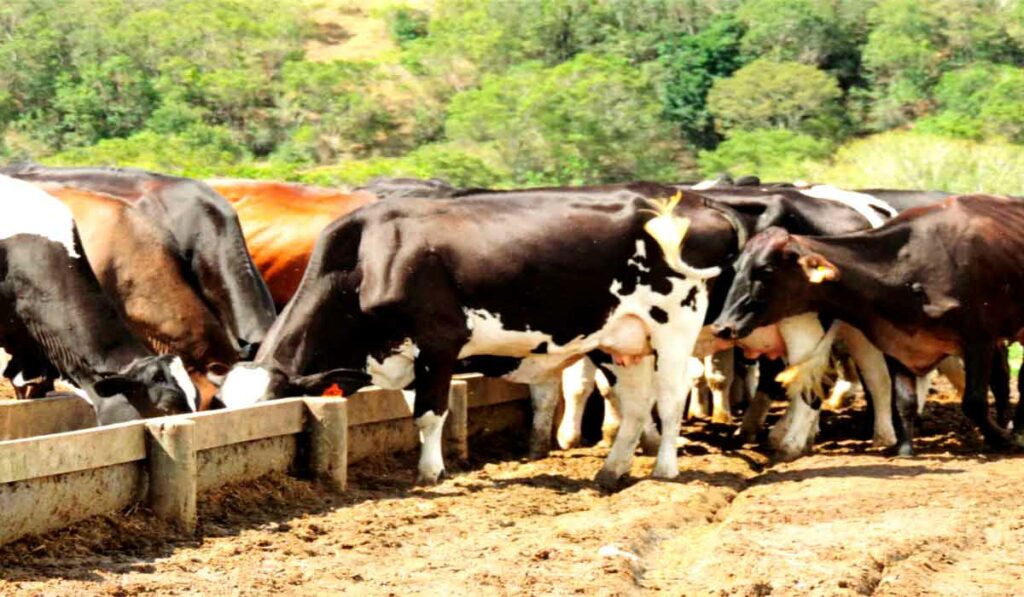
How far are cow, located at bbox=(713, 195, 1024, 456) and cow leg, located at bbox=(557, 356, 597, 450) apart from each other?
1062 mm

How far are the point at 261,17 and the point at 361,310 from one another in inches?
4797

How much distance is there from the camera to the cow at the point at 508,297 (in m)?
10.8

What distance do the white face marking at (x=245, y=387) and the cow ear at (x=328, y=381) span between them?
0.64 feet

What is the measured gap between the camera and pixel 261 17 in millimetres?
129375

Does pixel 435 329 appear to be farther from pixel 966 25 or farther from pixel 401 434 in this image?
pixel 966 25

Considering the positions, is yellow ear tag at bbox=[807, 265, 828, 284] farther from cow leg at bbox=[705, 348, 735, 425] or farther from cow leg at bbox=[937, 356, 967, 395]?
cow leg at bbox=[937, 356, 967, 395]

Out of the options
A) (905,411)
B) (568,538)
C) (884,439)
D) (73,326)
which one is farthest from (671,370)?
(73,326)

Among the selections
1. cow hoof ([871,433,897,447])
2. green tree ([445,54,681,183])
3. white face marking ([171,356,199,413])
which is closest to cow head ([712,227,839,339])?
cow hoof ([871,433,897,447])

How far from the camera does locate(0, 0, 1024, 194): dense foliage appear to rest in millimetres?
85875

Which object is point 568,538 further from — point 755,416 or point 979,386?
point 755,416

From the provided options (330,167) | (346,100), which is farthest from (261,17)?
(330,167)

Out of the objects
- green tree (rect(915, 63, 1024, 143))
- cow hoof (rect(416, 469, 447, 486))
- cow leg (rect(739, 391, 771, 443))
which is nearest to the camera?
cow hoof (rect(416, 469, 447, 486))

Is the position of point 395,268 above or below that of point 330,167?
above

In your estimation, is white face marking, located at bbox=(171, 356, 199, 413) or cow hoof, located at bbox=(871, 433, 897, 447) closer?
white face marking, located at bbox=(171, 356, 199, 413)
